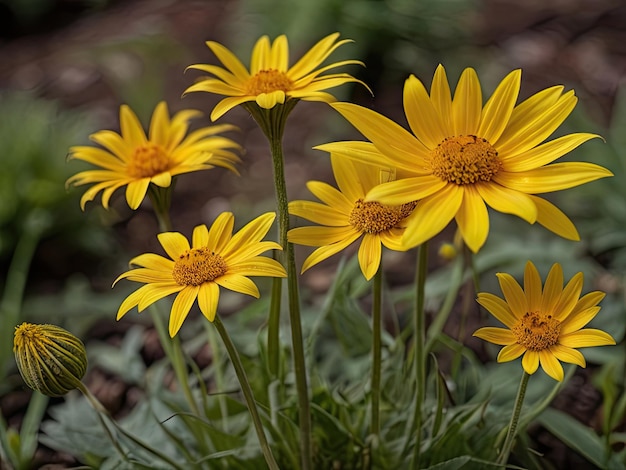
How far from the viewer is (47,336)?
2.09 feet

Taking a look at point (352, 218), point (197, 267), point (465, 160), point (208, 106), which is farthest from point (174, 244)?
point (208, 106)

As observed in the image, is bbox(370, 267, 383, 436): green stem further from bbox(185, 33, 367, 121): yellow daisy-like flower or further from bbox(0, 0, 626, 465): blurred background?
bbox(0, 0, 626, 465): blurred background

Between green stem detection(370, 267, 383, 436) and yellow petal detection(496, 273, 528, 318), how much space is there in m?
0.11

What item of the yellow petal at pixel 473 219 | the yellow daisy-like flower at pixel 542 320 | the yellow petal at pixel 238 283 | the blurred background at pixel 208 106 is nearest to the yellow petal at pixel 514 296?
the yellow daisy-like flower at pixel 542 320

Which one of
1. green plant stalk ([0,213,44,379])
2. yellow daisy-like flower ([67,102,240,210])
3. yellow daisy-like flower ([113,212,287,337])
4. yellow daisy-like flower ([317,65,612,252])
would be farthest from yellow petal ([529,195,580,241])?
green plant stalk ([0,213,44,379])

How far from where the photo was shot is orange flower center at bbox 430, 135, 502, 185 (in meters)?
0.58

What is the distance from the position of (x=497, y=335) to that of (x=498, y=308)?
0.02 metres

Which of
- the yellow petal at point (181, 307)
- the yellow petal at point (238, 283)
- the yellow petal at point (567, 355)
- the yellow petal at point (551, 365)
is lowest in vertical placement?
the yellow petal at point (551, 365)

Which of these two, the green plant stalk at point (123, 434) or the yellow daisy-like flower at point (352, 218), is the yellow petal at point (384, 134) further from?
the green plant stalk at point (123, 434)

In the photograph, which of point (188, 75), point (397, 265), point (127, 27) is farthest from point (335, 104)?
point (127, 27)

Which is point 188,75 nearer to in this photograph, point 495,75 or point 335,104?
point 495,75

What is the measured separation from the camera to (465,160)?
58 cm

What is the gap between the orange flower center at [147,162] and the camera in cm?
77

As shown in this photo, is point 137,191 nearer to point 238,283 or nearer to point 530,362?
point 238,283
